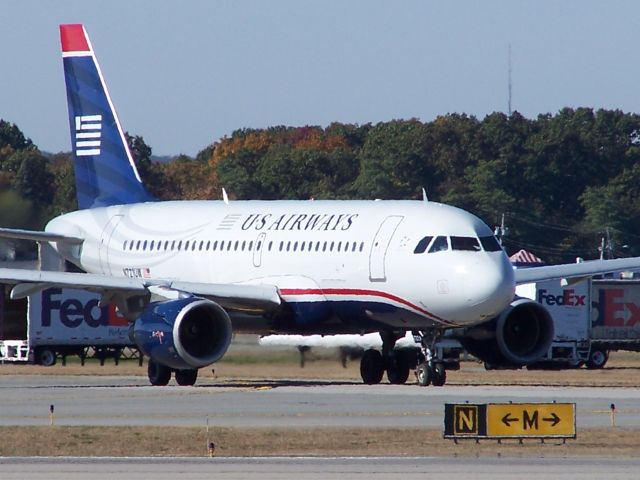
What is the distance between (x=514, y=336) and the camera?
4509cm

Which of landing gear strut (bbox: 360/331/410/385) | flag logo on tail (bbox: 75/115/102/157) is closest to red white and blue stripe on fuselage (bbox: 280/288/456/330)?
landing gear strut (bbox: 360/331/410/385)

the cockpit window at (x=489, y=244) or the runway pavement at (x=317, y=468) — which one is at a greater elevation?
the cockpit window at (x=489, y=244)

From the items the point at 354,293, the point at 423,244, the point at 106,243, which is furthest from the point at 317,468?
the point at 106,243

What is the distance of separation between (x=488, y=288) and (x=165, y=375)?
8.73m

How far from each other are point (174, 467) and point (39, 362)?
41.1m

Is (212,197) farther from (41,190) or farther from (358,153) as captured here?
(41,190)

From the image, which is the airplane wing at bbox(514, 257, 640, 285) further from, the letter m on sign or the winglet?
the letter m on sign

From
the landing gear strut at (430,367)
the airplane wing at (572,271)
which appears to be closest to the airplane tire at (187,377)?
the landing gear strut at (430,367)

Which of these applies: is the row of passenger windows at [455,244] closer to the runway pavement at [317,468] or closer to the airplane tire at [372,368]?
the airplane tire at [372,368]

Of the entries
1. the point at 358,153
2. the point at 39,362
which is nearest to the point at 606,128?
the point at 358,153

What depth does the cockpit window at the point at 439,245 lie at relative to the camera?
40.8 m

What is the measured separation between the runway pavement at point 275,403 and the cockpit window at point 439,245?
127 inches

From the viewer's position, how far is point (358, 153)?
444ft

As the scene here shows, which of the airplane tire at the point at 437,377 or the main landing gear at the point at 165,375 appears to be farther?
the main landing gear at the point at 165,375
